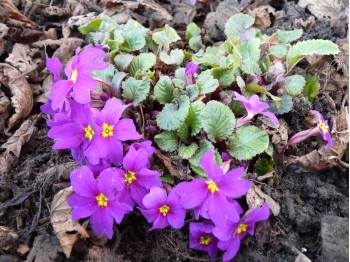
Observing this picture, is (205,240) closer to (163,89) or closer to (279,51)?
(163,89)

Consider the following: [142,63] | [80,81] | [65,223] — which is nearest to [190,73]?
[142,63]

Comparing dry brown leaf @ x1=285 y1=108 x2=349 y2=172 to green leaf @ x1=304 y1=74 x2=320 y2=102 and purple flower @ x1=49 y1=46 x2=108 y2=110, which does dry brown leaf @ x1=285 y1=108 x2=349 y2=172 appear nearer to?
green leaf @ x1=304 y1=74 x2=320 y2=102

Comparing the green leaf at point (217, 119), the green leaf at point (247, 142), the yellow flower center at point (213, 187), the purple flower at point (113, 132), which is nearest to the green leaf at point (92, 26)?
the purple flower at point (113, 132)

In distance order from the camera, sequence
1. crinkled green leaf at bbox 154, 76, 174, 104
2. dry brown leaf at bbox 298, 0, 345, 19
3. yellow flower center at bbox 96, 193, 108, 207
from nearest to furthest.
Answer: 1. yellow flower center at bbox 96, 193, 108, 207
2. crinkled green leaf at bbox 154, 76, 174, 104
3. dry brown leaf at bbox 298, 0, 345, 19

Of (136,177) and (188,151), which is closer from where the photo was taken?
(136,177)

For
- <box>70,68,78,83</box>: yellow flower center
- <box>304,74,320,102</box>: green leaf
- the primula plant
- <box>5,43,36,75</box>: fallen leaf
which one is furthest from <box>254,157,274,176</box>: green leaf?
<box>5,43,36,75</box>: fallen leaf

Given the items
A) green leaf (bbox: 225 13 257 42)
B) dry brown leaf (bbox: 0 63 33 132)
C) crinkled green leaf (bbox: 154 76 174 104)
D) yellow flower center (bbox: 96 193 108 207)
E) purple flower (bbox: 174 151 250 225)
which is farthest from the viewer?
green leaf (bbox: 225 13 257 42)

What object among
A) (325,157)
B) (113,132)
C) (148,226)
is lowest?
(148,226)

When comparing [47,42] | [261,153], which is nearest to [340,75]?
[261,153]
